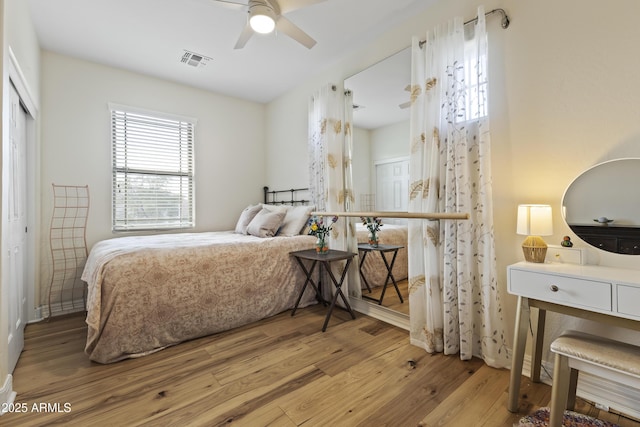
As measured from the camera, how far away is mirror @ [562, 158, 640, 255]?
1495mm

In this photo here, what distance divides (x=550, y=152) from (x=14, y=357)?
3662 mm

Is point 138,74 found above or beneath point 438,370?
above

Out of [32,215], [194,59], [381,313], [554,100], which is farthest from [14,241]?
[554,100]

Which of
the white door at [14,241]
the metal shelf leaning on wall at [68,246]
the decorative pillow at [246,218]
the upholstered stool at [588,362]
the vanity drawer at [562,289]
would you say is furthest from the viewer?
the decorative pillow at [246,218]

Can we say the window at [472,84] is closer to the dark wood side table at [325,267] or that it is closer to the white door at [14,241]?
the dark wood side table at [325,267]

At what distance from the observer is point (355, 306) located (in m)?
3.03

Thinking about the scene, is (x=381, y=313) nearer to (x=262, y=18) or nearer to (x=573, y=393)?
(x=573, y=393)

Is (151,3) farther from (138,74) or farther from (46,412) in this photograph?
(46,412)

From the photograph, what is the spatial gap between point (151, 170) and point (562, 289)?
4.15 metres

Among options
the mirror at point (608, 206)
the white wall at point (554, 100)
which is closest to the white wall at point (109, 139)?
the white wall at point (554, 100)

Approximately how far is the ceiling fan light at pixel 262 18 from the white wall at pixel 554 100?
1332 millimetres

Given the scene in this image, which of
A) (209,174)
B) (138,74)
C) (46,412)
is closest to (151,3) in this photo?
(138,74)

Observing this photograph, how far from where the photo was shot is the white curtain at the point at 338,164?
305 centimetres

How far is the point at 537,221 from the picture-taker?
1.65 meters
